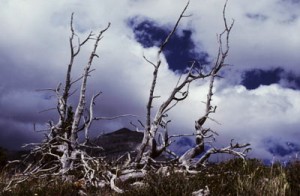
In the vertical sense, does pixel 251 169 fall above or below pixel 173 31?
below

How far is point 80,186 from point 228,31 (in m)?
8.65

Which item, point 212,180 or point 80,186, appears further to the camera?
point 80,186

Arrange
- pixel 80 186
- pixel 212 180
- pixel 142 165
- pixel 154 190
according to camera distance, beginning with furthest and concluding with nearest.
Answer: pixel 142 165 < pixel 80 186 < pixel 212 180 < pixel 154 190

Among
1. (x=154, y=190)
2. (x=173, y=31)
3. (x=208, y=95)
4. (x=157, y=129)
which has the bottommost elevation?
(x=154, y=190)

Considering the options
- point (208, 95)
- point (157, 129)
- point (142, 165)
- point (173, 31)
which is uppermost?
point (173, 31)

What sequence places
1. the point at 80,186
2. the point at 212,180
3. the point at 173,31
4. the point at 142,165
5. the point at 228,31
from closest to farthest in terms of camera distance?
the point at 212,180
the point at 80,186
the point at 142,165
the point at 173,31
the point at 228,31

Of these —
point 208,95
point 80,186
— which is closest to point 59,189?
point 80,186

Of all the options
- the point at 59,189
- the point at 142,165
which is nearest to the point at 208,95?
the point at 142,165

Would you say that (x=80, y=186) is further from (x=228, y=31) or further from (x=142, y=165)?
(x=228, y=31)

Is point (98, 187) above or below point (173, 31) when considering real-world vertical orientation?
below

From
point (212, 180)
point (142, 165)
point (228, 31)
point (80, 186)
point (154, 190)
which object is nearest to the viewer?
point (154, 190)

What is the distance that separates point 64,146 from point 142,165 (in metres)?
2.84

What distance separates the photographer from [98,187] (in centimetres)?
1212

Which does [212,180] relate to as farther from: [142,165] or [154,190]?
[142,165]
